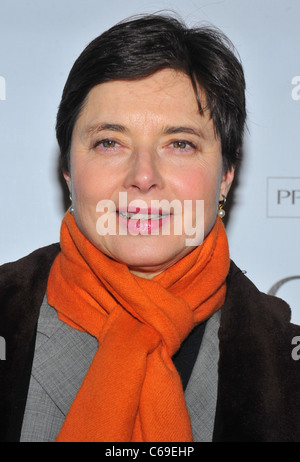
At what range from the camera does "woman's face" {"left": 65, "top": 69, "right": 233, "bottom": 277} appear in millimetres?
1273

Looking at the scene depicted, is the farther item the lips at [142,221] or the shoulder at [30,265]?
the shoulder at [30,265]

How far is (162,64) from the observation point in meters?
1.30

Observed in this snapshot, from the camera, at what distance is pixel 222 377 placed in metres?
1.32

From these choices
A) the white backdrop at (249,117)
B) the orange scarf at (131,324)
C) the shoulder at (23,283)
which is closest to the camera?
the orange scarf at (131,324)

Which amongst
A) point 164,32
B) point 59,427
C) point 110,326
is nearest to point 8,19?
point 164,32

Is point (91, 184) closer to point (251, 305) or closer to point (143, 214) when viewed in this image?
point (143, 214)

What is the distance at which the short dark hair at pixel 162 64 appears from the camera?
130 centimetres

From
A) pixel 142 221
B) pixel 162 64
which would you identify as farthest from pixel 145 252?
pixel 162 64

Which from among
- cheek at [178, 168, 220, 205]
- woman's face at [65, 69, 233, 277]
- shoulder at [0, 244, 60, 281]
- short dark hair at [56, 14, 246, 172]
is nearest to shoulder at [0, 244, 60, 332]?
shoulder at [0, 244, 60, 281]

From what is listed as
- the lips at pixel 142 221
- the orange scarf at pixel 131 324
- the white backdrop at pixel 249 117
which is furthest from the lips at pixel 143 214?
the white backdrop at pixel 249 117

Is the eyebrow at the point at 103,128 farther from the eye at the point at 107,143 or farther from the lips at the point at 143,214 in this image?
the lips at the point at 143,214

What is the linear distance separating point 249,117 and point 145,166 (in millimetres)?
582

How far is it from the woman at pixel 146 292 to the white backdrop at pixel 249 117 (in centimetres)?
31

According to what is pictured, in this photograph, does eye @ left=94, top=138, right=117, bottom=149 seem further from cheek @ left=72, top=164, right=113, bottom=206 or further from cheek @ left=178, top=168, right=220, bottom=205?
cheek @ left=178, top=168, right=220, bottom=205
